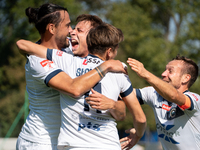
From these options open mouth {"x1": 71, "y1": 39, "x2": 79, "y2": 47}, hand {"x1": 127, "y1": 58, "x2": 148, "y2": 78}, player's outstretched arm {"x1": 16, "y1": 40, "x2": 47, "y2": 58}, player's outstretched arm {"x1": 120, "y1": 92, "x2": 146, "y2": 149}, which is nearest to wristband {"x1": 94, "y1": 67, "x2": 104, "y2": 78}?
player's outstretched arm {"x1": 120, "y1": 92, "x2": 146, "y2": 149}

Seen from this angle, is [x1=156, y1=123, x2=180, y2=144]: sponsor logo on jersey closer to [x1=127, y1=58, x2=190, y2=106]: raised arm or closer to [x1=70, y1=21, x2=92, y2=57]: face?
[x1=127, y1=58, x2=190, y2=106]: raised arm

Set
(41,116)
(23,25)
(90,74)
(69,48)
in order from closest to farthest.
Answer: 1. (90,74)
2. (41,116)
3. (69,48)
4. (23,25)

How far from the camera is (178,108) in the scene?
388cm

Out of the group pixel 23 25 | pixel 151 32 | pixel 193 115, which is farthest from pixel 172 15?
pixel 193 115

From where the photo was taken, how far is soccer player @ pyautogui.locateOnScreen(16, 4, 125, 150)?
260 centimetres

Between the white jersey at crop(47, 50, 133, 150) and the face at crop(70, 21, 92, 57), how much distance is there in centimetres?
97

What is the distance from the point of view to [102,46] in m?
2.81

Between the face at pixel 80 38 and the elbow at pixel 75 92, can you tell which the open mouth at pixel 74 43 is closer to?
the face at pixel 80 38

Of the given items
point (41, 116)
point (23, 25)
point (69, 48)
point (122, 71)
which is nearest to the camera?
point (122, 71)

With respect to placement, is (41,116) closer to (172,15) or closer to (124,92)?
(124,92)

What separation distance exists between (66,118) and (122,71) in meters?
0.76

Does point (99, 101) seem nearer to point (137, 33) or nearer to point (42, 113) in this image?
point (42, 113)

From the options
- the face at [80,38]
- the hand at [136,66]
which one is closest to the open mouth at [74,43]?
the face at [80,38]

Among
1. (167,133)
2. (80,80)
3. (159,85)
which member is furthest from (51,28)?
(167,133)
